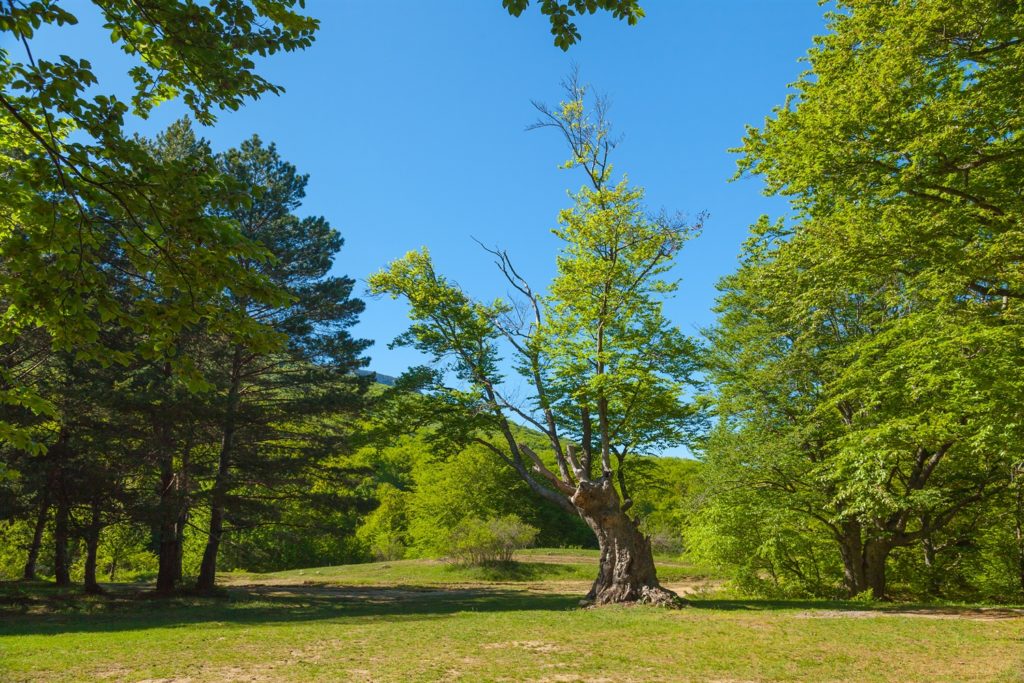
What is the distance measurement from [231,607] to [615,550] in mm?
11235

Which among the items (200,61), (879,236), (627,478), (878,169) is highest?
(878,169)

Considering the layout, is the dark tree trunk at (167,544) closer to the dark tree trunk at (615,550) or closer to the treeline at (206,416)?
the treeline at (206,416)

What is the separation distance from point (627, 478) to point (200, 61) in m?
18.8

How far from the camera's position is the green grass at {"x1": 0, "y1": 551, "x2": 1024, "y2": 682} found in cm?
845

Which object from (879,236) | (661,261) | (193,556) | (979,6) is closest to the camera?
(979,6)

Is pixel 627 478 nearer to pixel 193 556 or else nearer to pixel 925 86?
pixel 925 86

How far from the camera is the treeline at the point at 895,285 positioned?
10.1 meters

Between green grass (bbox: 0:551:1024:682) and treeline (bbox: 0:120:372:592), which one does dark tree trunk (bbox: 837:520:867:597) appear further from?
treeline (bbox: 0:120:372:592)

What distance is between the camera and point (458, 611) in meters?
16.8

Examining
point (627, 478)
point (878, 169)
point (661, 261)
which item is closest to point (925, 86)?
point (878, 169)

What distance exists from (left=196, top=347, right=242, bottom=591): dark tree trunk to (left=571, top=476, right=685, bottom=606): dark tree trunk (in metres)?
10.9

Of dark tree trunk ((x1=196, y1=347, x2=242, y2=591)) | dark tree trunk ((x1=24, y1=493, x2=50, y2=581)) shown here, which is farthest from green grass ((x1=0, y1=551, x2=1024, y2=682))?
dark tree trunk ((x1=24, y1=493, x2=50, y2=581))

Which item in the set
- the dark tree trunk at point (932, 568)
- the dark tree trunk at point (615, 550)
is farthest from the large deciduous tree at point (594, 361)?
the dark tree trunk at point (932, 568)

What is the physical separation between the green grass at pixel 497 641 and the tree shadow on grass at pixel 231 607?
0.07 metres
